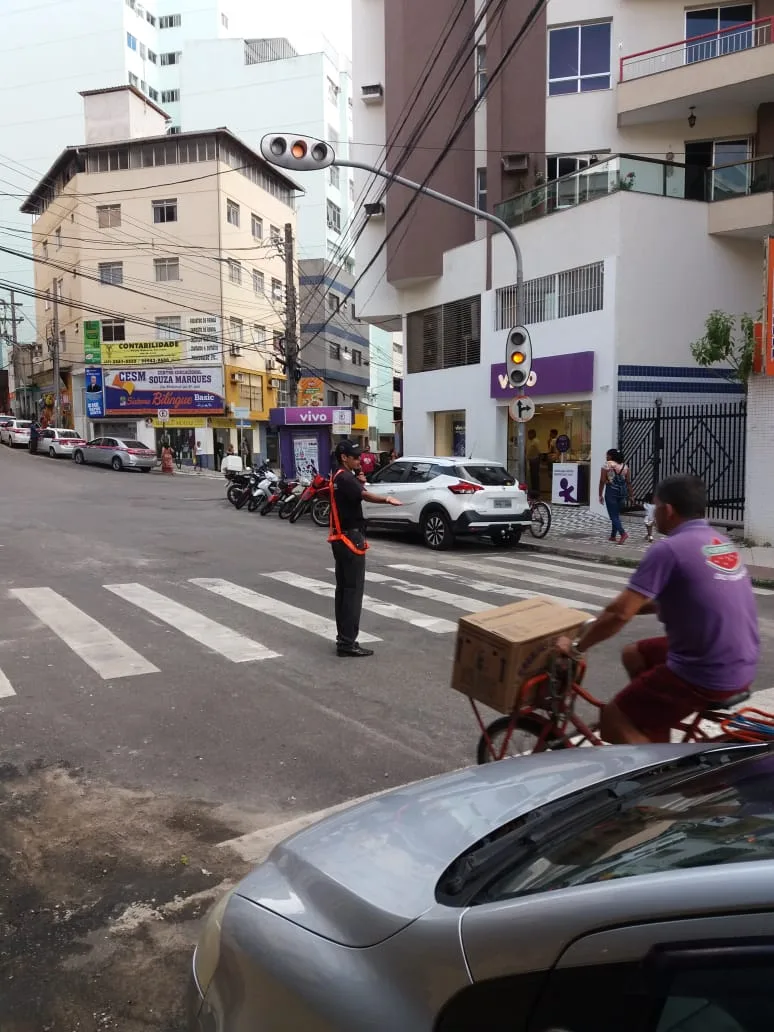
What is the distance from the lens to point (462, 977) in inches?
56.9

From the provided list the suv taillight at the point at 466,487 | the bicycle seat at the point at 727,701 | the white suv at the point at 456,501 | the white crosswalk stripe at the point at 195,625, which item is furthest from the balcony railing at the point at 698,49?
the bicycle seat at the point at 727,701

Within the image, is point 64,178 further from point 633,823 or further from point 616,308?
point 633,823

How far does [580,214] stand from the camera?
752 inches

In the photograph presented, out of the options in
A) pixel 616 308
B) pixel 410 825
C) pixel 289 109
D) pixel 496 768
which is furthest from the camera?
pixel 289 109

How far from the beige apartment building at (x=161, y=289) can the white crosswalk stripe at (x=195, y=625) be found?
3234 cm

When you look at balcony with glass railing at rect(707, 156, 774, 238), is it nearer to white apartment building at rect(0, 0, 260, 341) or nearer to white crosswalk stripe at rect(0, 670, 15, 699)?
white crosswalk stripe at rect(0, 670, 15, 699)

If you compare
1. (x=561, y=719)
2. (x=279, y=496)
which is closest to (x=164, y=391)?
(x=279, y=496)

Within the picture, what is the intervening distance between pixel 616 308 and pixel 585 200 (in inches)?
113

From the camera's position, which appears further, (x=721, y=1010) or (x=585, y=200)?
(x=585, y=200)

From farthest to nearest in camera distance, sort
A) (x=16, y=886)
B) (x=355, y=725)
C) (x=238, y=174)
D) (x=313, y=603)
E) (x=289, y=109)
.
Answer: (x=289, y=109)
(x=238, y=174)
(x=313, y=603)
(x=355, y=725)
(x=16, y=886)

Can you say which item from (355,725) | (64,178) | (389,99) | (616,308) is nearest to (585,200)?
(616,308)

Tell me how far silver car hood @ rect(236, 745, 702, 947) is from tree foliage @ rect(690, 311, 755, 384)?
14.6 metres

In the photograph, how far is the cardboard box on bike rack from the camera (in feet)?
11.4

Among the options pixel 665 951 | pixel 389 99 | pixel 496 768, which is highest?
pixel 389 99
